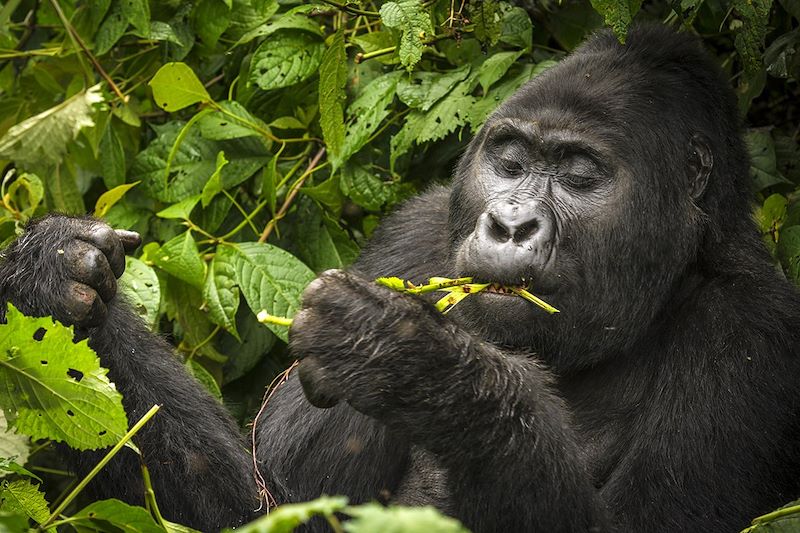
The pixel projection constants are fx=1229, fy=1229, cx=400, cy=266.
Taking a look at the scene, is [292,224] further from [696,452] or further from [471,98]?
[696,452]

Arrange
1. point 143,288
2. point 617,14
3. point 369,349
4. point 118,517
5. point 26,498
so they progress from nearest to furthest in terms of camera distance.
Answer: point 118,517, point 369,349, point 26,498, point 617,14, point 143,288

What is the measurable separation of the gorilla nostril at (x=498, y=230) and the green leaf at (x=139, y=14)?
233cm

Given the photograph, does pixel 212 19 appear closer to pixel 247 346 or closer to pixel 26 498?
pixel 247 346

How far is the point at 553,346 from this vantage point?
4.13 metres

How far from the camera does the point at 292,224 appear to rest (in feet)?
19.1

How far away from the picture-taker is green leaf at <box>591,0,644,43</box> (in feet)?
14.4

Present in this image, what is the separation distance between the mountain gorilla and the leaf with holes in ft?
→ 1.20

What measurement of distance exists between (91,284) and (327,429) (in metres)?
1.09

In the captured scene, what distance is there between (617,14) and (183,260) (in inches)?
79.1

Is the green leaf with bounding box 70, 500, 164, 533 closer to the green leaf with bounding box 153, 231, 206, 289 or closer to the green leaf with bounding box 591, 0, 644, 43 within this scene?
the green leaf with bounding box 153, 231, 206, 289

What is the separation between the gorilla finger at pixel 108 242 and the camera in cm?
381

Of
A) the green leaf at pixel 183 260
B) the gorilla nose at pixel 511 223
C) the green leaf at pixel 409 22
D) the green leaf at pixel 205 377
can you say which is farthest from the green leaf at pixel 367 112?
the gorilla nose at pixel 511 223

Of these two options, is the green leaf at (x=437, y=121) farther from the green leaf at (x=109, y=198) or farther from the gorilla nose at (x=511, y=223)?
the gorilla nose at (x=511, y=223)

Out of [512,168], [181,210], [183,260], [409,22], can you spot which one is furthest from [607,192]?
[181,210]
